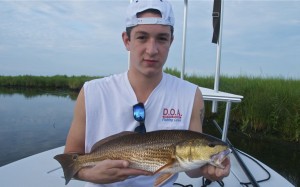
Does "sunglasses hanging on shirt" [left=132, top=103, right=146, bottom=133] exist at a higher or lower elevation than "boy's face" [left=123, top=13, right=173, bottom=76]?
lower

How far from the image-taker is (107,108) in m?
2.37

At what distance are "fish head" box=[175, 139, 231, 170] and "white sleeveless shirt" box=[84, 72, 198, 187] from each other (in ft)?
1.41

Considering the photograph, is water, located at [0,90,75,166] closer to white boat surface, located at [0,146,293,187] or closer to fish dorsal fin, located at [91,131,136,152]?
white boat surface, located at [0,146,293,187]

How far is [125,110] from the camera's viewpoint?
2.37 m

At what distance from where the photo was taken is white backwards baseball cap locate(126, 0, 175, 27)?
86.9 inches

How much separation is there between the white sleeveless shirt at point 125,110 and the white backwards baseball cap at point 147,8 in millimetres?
464

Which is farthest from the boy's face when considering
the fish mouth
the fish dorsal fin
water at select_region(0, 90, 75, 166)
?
water at select_region(0, 90, 75, 166)

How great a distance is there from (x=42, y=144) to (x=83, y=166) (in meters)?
8.32

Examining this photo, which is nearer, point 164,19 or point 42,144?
point 164,19

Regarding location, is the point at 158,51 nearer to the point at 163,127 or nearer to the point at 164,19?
the point at 164,19

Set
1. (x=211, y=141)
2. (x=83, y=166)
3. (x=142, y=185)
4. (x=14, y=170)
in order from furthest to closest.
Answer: (x=14, y=170), (x=142, y=185), (x=83, y=166), (x=211, y=141)

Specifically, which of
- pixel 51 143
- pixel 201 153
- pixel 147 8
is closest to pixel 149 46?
pixel 147 8

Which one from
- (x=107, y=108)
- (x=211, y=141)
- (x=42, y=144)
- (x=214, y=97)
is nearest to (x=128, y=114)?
(x=107, y=108)

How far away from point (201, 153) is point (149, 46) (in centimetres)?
76
